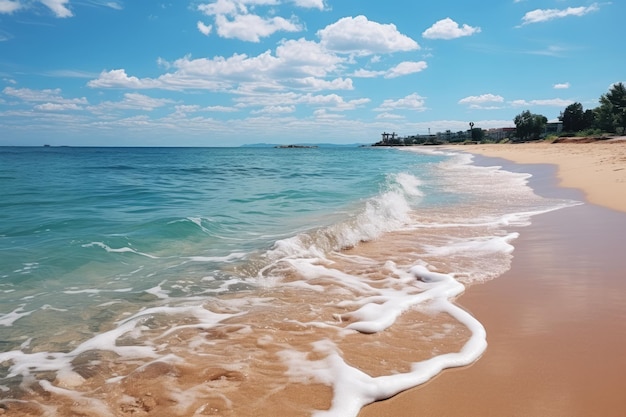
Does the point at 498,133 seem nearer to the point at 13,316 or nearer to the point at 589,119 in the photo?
the point at 589,119

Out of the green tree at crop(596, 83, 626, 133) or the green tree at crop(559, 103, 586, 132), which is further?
the green tree at crop(559, 103, 586, 132)

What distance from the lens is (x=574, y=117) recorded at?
272 ft

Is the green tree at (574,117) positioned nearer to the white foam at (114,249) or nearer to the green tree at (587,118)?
the green tree at (587,118)

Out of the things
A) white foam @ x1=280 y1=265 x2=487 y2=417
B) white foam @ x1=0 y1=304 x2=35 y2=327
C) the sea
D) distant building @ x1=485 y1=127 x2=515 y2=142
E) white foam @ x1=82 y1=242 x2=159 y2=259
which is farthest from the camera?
distant building @ x1=485 y1=127 x2=515 y2=142

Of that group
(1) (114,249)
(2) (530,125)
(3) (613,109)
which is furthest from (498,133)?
(1) (114,249)

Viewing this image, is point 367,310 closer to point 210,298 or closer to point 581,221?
point 210,298

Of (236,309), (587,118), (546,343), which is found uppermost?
(587,118)

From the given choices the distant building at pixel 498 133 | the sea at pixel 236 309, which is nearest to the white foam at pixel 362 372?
the sea at pixel 236 309

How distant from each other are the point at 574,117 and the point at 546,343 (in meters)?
94.4

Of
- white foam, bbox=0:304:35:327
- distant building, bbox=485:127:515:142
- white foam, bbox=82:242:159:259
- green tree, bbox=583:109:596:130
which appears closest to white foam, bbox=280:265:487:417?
white foam, bbox=0:304:35:327

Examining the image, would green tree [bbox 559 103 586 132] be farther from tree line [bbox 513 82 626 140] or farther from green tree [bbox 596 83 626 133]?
green tree [bbox 596 83 626 133]

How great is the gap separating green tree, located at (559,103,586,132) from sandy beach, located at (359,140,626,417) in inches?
3504

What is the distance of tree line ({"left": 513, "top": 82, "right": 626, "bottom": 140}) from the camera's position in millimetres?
60606

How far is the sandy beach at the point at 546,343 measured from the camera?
2920 mm
